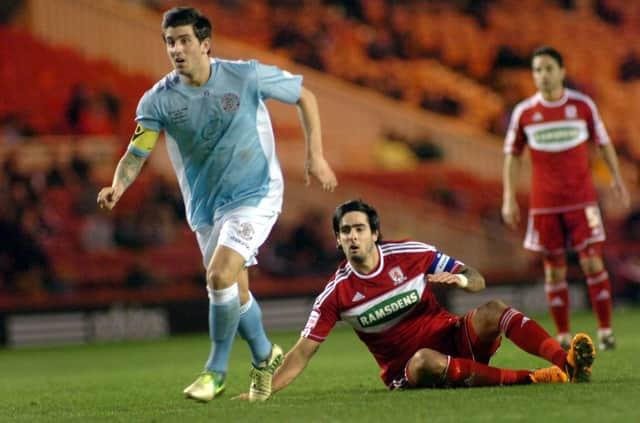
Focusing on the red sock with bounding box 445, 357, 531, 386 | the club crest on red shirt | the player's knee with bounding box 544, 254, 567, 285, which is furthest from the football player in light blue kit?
the player's knee with bounding box 544, 254, 567, 285

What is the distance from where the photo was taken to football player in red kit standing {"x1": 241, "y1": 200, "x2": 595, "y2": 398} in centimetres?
614

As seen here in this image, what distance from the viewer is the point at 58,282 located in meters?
15.8

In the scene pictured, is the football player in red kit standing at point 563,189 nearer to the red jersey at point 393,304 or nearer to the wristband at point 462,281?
the red jersey at point 393,304

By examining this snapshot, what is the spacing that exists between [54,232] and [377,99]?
25.0 ft

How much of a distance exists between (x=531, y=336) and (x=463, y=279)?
56 cm

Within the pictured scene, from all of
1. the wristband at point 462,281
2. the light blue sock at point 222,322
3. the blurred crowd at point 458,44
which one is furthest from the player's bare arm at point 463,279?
the blurred crowd at point 458,44

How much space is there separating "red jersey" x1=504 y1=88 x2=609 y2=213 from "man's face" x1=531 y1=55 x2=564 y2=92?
0.45 feet

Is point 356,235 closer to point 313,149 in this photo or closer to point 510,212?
point 313,149

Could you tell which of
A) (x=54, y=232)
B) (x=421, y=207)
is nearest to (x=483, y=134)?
(x=421, y=207)

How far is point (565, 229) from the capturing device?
956 centimetres

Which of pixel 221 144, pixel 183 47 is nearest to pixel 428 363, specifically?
pixel 221 144

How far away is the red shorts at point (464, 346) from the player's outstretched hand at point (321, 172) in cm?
110

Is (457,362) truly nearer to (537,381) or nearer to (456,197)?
(537,381)

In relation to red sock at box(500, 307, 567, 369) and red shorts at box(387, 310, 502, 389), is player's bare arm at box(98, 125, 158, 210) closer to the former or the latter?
red shorts at box(387, 310, 502, 389)
